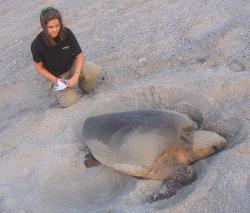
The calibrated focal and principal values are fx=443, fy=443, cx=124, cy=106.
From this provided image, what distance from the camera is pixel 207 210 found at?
2045 mm

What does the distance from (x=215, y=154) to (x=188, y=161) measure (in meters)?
0.15

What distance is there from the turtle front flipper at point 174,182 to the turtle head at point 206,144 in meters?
A: 0.12

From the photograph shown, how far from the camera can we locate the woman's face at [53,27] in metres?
2.85

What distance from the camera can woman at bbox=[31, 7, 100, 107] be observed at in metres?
2.99

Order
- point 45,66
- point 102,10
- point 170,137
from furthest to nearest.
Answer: point 102,10, point 45,66, point 170,137

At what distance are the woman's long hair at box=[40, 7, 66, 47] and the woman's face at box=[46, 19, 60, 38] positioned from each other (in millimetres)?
18

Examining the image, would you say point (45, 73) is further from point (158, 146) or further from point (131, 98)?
point (158, 146)

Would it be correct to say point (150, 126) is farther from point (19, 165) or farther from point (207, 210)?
point (19, 165)

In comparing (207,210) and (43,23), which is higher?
(43,23)

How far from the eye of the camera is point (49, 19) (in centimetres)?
283

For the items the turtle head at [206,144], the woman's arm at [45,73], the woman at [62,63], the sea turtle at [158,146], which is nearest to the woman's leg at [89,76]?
the woman at [62,63]

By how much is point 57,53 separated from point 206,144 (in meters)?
1.28

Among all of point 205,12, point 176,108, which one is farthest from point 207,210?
point 205,12

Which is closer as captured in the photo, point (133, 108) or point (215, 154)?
point (215, 154)
